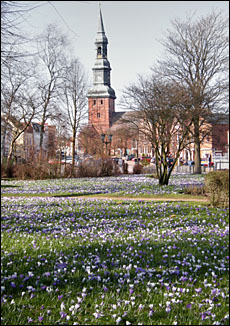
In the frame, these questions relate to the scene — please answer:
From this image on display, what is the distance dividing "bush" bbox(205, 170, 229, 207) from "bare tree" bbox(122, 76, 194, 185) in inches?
285

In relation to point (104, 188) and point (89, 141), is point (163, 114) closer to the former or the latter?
point (104, 188)

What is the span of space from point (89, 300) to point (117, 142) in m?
53.9

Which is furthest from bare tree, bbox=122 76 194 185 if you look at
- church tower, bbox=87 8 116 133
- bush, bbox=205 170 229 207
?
bush, bbox=205 170 229 207

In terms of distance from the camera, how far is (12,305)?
11.1ft

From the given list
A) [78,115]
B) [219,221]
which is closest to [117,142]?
[78,115]

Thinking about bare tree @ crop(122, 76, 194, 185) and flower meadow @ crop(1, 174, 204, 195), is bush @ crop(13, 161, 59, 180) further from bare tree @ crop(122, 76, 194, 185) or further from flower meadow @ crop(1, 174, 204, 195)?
bare tree @ crop(122, 76, 194, 185)

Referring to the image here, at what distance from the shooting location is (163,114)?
1908cm

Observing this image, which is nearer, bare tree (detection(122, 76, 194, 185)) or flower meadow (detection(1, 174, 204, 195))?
flower meadow (detection(1, 174, 204, 195))

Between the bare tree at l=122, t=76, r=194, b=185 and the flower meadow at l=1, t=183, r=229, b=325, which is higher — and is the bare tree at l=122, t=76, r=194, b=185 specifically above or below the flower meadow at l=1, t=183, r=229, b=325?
above

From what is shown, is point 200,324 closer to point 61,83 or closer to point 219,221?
point 219,221

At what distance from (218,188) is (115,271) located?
674cm

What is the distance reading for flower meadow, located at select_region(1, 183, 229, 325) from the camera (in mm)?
3246

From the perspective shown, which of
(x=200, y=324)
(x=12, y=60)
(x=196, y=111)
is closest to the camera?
(x=200, y=324)

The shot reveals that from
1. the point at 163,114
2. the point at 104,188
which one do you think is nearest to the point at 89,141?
the point at 163,114
